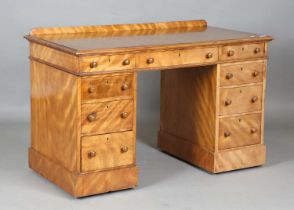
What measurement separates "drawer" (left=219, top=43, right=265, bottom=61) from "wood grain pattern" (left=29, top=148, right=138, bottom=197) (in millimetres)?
968

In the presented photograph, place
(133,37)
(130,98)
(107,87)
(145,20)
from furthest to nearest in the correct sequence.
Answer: (145,20)
(133,37)
(130,98)
(107,87)

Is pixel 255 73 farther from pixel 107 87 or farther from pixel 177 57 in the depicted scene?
pixel 107 87

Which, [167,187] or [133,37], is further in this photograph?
[133,37]

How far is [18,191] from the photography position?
5.21 metres

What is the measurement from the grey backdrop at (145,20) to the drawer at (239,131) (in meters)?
1.28

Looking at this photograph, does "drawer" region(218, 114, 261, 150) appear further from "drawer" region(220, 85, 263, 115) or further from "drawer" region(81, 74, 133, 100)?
"drawer" region(81, 74, 133, 100)

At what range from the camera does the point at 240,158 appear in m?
5.72

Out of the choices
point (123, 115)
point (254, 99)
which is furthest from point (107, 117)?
point (254, 99)

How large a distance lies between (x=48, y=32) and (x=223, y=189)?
1509 millimetres

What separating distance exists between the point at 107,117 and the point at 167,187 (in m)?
0.62

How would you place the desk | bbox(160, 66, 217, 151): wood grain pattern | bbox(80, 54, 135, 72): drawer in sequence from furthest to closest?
bbox(160, 66, 217, 151): wood grain pattern
the desk
bbox(80, 54, 135, 72): drawer

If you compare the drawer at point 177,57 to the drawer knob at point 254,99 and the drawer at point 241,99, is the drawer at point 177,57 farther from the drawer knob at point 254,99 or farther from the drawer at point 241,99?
the drawer knob at point 254,99

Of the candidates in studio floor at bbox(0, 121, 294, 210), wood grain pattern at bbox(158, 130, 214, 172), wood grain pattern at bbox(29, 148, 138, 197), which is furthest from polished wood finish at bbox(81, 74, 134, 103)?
wood grain pattern at bbox(158, 130, 214, 172)

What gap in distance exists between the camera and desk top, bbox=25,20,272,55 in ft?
16.7
